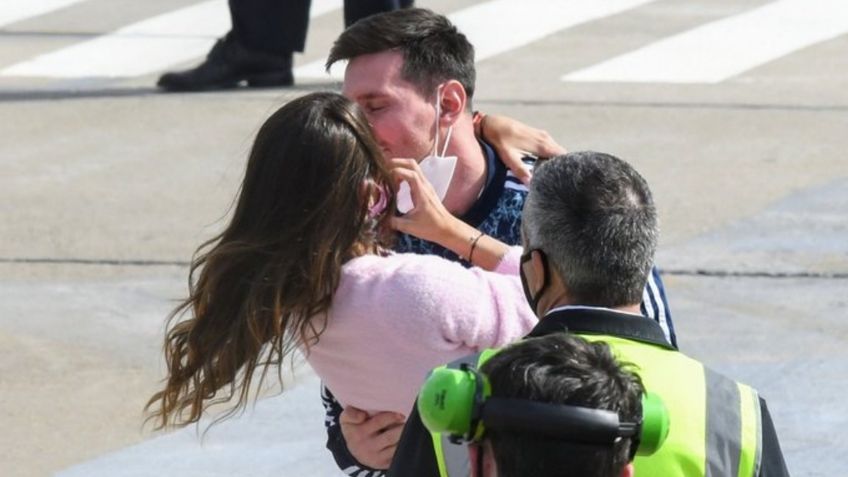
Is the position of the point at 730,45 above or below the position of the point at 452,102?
below

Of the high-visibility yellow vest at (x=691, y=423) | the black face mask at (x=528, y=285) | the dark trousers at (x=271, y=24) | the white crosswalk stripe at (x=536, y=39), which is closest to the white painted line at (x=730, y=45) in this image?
the white crosswalk stripe at (x=536, y=39)

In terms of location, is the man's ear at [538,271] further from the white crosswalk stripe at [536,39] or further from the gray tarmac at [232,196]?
the white crosswalk stripe at [536,39]

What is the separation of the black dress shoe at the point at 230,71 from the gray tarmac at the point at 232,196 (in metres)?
0.11

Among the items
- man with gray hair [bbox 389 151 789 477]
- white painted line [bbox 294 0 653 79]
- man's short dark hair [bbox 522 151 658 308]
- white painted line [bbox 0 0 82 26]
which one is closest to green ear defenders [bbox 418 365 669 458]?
man with gray hair [bbox 389 151 789 477]

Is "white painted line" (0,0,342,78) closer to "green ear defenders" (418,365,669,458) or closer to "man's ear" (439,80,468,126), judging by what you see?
"man's ear" (439,80,468,126)

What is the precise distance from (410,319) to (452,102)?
0.96 metres

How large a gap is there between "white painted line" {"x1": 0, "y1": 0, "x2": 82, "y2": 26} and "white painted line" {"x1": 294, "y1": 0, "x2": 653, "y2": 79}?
2417 millimetres

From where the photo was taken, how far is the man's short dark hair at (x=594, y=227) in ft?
9.89

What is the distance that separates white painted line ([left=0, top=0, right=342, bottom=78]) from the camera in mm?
10922

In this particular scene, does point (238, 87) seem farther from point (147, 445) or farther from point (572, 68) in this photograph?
→ point (147, 445)

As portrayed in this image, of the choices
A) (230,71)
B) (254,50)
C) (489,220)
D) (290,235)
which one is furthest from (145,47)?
(290,235)

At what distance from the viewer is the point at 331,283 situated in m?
3.34

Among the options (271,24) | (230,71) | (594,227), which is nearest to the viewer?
(594,227)

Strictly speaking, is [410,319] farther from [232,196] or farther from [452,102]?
[232,196]
